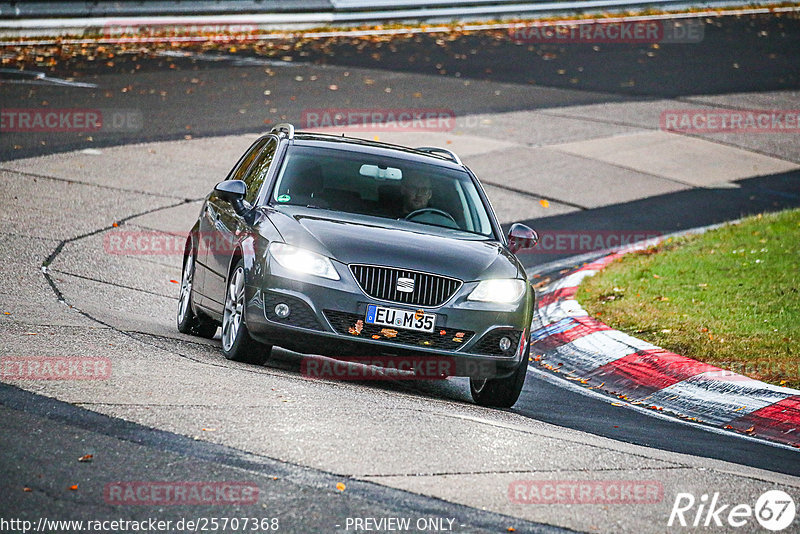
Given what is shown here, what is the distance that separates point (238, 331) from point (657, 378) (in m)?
3.30

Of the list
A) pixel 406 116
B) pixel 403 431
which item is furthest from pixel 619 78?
pixel 403 431

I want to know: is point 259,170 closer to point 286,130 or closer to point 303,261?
point 286,130

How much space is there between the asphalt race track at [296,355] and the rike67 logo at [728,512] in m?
0.08

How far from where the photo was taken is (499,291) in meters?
8.35

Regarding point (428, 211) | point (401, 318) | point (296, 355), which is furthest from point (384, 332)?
point (296, 355)

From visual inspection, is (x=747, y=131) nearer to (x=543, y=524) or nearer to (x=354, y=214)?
(x=354, y=214)

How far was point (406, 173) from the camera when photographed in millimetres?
9500

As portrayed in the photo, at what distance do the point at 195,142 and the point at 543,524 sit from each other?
45.3 ft

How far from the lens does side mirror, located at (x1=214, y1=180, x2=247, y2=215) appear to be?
904cm

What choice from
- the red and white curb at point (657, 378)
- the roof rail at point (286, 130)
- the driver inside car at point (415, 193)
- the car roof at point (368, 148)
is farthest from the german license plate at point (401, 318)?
the roof rail at point (286, 130)

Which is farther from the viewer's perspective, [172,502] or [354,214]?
[354,214]

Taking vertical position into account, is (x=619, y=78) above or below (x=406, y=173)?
below

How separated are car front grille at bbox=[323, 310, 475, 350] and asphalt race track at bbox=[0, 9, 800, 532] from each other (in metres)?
0.37

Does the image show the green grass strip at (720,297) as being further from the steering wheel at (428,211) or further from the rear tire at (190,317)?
the rear tire at (190,317)
